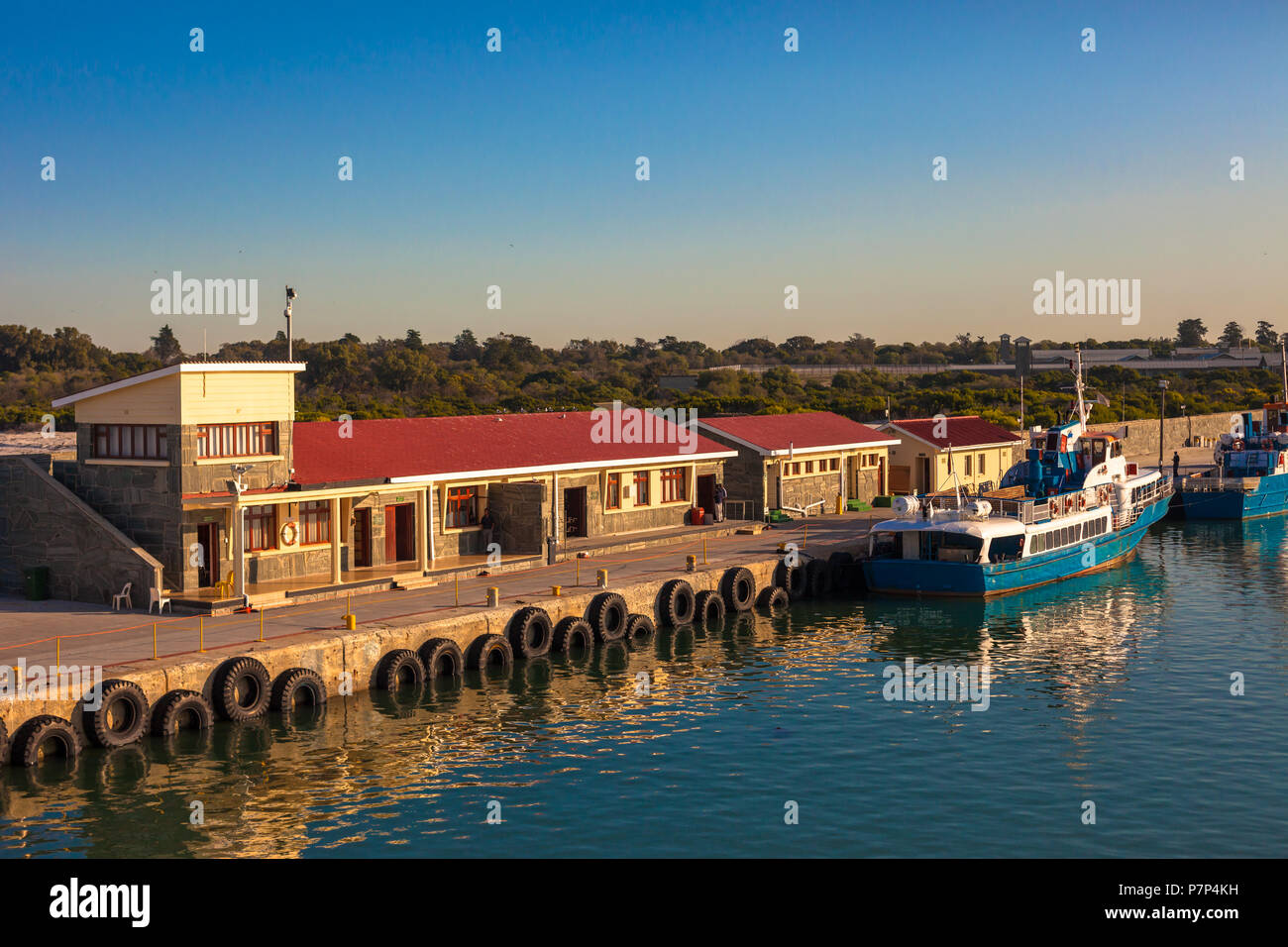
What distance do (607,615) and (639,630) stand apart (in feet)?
5.04

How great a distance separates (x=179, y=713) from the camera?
25719 millimetres

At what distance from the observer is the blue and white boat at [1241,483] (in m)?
67.6

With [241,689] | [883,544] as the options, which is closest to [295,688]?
[241,689]

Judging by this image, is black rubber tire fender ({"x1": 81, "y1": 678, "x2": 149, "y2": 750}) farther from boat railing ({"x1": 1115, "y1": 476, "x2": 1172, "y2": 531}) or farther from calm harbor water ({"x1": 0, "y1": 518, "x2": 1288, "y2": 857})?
boat railing ({"x1": 1115, "y1": 476, "x2": 1172, "y2": 531})

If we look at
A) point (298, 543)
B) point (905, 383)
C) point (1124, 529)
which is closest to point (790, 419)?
point (1124, 529)

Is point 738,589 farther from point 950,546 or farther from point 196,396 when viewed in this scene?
point 196,396

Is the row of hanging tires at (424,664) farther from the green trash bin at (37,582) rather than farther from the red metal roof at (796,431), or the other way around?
Result: the green trash bin at (37,582)

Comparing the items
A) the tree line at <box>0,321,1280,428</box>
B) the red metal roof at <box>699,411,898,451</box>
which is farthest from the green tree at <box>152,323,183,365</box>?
the red metal roof at <box>699,411,898,451</box>

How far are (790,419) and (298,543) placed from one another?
98.9 ft

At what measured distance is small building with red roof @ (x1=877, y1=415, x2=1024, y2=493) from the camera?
61.3 metres
